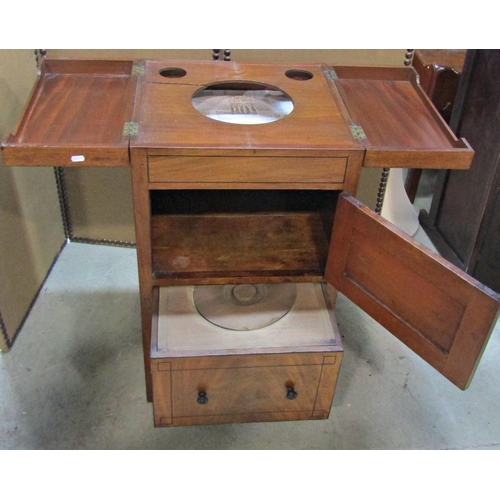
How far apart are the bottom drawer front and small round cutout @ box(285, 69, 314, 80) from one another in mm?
763

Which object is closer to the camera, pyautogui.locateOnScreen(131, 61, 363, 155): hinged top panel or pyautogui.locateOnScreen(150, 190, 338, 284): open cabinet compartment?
pyautogui.locateOnScreen(131, 61, 363, 155): hinged top panel

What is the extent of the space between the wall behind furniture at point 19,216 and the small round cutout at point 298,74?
81cm

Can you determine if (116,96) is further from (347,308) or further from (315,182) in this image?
(347,308)

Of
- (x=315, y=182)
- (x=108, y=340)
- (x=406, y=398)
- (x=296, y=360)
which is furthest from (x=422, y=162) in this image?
(x=108, y=340)

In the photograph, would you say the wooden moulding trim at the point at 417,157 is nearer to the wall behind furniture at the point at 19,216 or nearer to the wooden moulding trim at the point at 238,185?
the wooden moulding trim at the point at 238,185

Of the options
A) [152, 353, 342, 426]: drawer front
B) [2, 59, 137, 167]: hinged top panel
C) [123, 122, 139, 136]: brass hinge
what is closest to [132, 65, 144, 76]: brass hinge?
[2, 59, 137, 167]: hinged top panel

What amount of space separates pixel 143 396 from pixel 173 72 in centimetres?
91

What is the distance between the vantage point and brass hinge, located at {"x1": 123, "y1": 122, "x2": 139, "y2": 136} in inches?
47.3

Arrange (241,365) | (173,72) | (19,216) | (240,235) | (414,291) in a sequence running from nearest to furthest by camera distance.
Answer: (414,291) < (241,365) < (173,72) < (240,235) < (19,216)

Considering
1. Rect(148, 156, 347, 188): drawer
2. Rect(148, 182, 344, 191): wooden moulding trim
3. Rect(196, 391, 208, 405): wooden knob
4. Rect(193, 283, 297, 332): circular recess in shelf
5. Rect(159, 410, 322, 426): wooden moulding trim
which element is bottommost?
Rect(159, 410, 322, 426): wooden moulding trim

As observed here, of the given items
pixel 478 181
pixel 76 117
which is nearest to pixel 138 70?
pixel 76 117

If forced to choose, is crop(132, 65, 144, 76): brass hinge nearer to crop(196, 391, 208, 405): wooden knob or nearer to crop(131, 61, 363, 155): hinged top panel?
crop(131, 61, 363, 155): hinged top panel

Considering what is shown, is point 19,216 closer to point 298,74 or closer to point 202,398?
point 202,398

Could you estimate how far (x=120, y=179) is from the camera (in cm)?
204
